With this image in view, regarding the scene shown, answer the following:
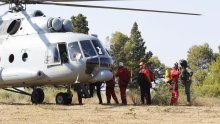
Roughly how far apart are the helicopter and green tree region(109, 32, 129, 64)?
55.4m

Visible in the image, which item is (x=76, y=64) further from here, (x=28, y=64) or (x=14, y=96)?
(x=14, y=96)

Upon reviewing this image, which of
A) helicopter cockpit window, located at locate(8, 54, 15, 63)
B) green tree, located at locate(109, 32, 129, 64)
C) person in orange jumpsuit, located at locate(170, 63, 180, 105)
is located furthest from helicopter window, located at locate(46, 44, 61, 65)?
green tree, located at locate(109, 32, 129, 64)

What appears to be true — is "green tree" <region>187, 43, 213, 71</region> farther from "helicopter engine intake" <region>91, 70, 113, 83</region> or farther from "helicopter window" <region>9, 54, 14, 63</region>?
"helicopter engine intake" <region>91, 70, 113, 83</region>

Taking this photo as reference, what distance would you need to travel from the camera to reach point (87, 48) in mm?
18406

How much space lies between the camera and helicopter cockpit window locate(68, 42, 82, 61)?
18.2 metres

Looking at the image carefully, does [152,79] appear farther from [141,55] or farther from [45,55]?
[141,55]

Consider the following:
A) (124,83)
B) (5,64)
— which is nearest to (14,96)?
(5,64)

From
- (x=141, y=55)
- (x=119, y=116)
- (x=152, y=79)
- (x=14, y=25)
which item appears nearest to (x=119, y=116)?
(x=119, y=116)

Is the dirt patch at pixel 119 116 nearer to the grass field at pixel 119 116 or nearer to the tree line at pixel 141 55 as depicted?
the grass field at pixel 119 116

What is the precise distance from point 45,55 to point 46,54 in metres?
0.06

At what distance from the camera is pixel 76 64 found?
1814 cm

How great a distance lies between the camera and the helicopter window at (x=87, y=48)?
18.3 metres

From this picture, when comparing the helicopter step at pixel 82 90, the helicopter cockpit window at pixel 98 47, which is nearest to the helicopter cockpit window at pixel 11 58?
the helicopter step at pixel 82 90

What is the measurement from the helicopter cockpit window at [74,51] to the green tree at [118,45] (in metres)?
56.8
